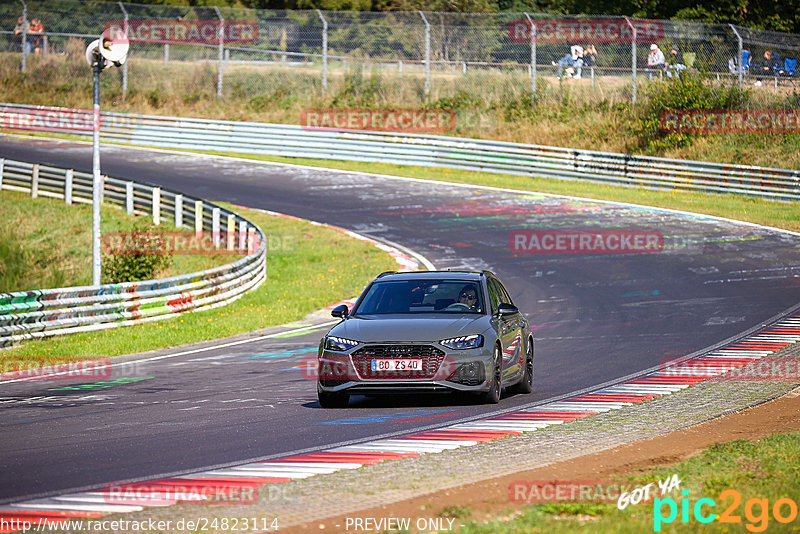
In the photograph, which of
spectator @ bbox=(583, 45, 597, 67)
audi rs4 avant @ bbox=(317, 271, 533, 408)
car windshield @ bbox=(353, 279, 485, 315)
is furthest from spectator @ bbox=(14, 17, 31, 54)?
audi rs4 avant @ bbox=(317, 271, 533, 408)

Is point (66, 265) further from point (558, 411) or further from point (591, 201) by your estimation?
point (558, 411)

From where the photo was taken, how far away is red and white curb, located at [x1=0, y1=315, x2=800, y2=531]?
7309 mm

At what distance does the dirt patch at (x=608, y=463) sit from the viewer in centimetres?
699

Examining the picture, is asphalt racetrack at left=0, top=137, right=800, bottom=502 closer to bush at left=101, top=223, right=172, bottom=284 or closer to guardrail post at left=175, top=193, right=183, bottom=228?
guardrail post at left=175, top=193, right=183, bottom=228

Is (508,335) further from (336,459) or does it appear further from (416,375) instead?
(336,459)

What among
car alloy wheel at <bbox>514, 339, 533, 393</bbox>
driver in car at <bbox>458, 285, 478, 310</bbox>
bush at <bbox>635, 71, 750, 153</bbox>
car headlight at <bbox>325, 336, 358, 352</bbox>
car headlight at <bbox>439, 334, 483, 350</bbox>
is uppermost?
bush at <bbox>635, 71, 750, 153</bbox>

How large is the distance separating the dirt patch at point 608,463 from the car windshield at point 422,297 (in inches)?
123

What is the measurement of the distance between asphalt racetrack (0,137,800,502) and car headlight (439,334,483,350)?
0.71 meters

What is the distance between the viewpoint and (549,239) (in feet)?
98.2

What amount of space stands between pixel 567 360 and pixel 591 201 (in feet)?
64.6

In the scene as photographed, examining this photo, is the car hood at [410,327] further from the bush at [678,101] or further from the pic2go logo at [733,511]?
the bush at [678,101]

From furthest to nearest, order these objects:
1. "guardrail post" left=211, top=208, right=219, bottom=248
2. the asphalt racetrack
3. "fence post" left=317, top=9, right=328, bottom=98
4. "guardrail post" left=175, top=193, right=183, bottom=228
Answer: "fence post" left=317, top=9, right=328, bottom=98, "guardrail post" left=175, top=193, right=183, bottom=228, "guardrail post" left=211, top=208, right=219, bottom=248, the asphalt racetrack

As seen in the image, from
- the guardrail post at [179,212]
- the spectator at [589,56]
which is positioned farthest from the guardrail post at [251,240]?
the spectator at [589,56]

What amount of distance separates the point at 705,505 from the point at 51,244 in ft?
94.6
